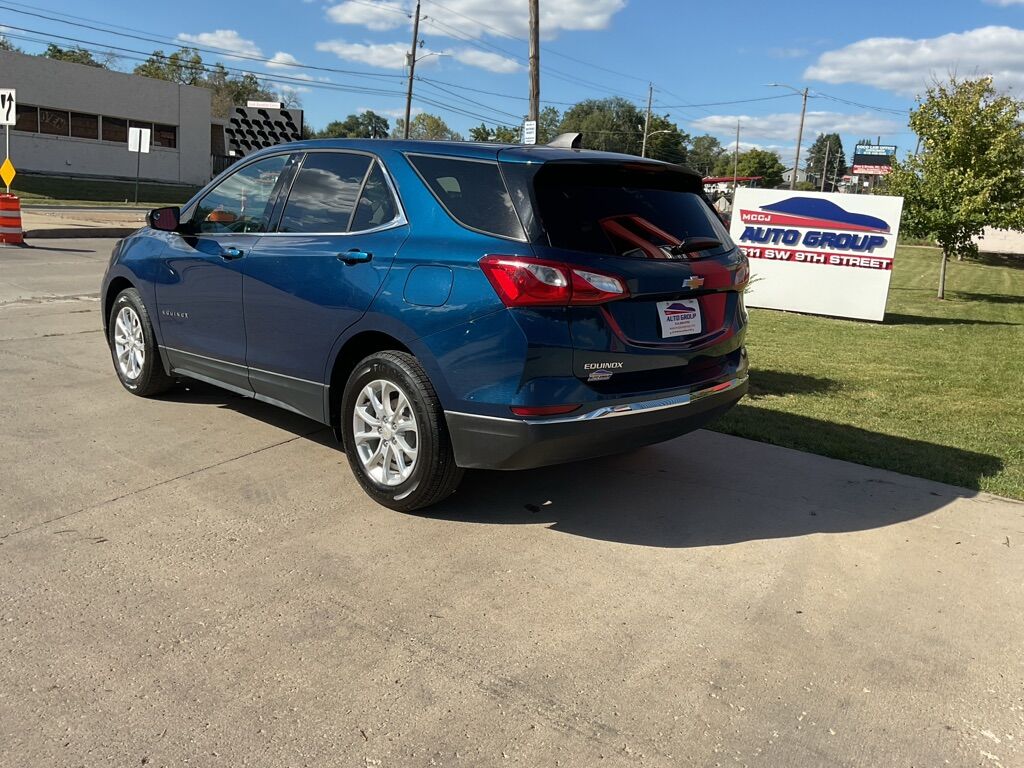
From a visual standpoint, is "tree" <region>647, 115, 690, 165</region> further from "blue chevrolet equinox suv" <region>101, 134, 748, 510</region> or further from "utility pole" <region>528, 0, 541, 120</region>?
"blue chevrolet equinox suv" <region>101, 134, 748, 510</region>

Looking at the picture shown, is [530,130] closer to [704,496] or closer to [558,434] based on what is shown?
[704,496]

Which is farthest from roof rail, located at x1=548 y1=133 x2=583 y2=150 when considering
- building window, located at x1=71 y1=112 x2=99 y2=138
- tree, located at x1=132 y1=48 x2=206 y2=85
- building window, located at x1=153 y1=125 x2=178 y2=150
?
tree, located at x1=132 y1=48 x2=206 y2=85

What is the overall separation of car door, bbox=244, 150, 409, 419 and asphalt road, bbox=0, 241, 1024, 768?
0.58m

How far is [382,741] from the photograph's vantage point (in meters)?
2.53

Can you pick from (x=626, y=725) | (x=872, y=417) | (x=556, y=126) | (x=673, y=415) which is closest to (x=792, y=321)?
(x=872, y=417)

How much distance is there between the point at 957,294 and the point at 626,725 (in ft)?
75.7

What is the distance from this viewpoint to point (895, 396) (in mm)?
7527

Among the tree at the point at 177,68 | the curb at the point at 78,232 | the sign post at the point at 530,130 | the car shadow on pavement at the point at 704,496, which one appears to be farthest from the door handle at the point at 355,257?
the tree at the point at 177,68

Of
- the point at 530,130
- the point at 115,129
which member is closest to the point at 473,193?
the point at 530,130

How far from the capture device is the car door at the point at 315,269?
418 cm

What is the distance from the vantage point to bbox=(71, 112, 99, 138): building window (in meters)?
39.6

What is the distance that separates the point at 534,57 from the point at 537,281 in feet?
52.9

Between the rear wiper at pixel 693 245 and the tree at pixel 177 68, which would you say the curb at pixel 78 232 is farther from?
the tree at pixel 177 68

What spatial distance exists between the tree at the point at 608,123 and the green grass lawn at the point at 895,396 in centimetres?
9431
